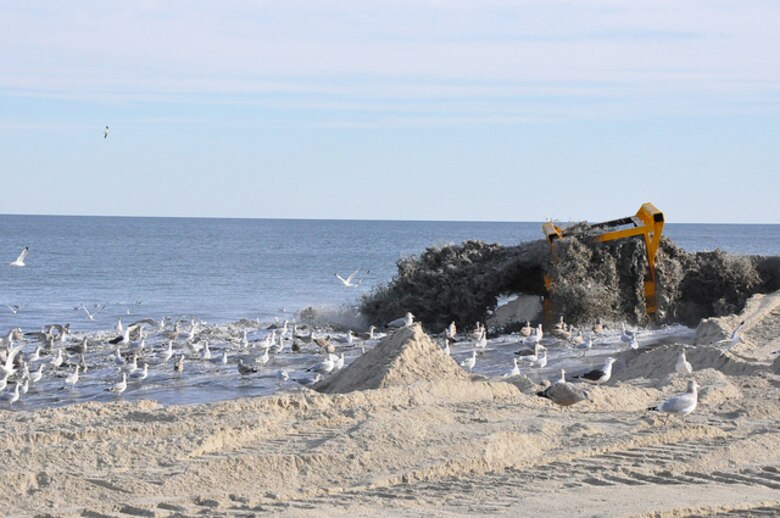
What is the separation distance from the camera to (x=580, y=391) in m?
11.7

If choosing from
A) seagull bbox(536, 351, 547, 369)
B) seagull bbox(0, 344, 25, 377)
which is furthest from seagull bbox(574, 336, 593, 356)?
seagull bbox(0, 344, 25, 377)

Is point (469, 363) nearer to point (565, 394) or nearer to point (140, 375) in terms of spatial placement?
point (140, 375)

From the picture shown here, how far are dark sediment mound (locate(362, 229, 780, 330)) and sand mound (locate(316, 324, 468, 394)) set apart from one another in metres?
10.7

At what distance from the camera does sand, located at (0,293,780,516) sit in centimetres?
750

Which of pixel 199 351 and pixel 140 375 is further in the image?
pixel 199 351

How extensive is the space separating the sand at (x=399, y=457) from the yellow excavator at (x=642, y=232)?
38.9 ft

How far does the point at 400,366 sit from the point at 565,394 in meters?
2.24

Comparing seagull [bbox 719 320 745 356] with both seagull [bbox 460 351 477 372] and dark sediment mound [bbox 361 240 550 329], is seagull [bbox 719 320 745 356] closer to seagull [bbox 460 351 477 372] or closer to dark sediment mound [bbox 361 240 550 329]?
seagull [bbox 460 351 477 372]

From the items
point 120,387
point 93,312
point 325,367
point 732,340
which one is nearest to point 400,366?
point 325,367

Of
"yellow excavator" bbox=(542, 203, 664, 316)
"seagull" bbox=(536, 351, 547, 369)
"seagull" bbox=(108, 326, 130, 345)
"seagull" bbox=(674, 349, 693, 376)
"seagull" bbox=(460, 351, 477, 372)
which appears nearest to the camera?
"seagull" bbox=(674, 349, 693, 376)

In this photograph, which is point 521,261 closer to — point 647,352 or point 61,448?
point 647,352

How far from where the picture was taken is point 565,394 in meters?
11.6

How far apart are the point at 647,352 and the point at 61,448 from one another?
36.5 feet

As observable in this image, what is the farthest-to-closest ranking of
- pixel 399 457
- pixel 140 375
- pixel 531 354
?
1. pixel 531 354
2. pixel 140 375
3. pixel 399 457
